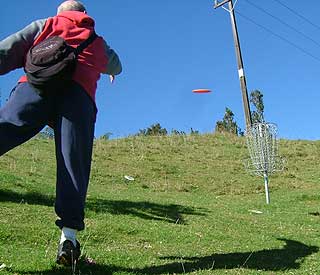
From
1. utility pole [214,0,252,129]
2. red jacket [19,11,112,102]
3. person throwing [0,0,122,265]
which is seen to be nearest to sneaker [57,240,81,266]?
person throwing [0,0,122,265]

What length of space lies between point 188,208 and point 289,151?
16537 millimetres

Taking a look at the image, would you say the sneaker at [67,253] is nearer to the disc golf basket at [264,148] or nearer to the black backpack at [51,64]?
the black backpack at [51,64]

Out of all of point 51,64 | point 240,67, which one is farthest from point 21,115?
point 240,67

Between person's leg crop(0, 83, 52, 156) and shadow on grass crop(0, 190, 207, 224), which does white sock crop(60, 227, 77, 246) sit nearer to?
person's leg crop(0, 83, 52, 156)

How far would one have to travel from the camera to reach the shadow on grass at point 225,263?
4383 millimetres

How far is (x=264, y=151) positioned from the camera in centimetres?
1524

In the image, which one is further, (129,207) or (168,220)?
(129,207)

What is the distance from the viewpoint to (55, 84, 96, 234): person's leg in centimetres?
404

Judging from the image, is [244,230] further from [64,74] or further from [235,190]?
[235,190]

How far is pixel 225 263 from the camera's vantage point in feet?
16.7

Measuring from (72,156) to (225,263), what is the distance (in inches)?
82.3

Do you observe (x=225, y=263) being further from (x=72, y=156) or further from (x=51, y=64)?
(x=51, y=64)

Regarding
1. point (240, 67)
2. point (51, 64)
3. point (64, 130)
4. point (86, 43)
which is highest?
point (240, 67)

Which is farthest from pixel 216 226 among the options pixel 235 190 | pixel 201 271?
pixel 235 190
